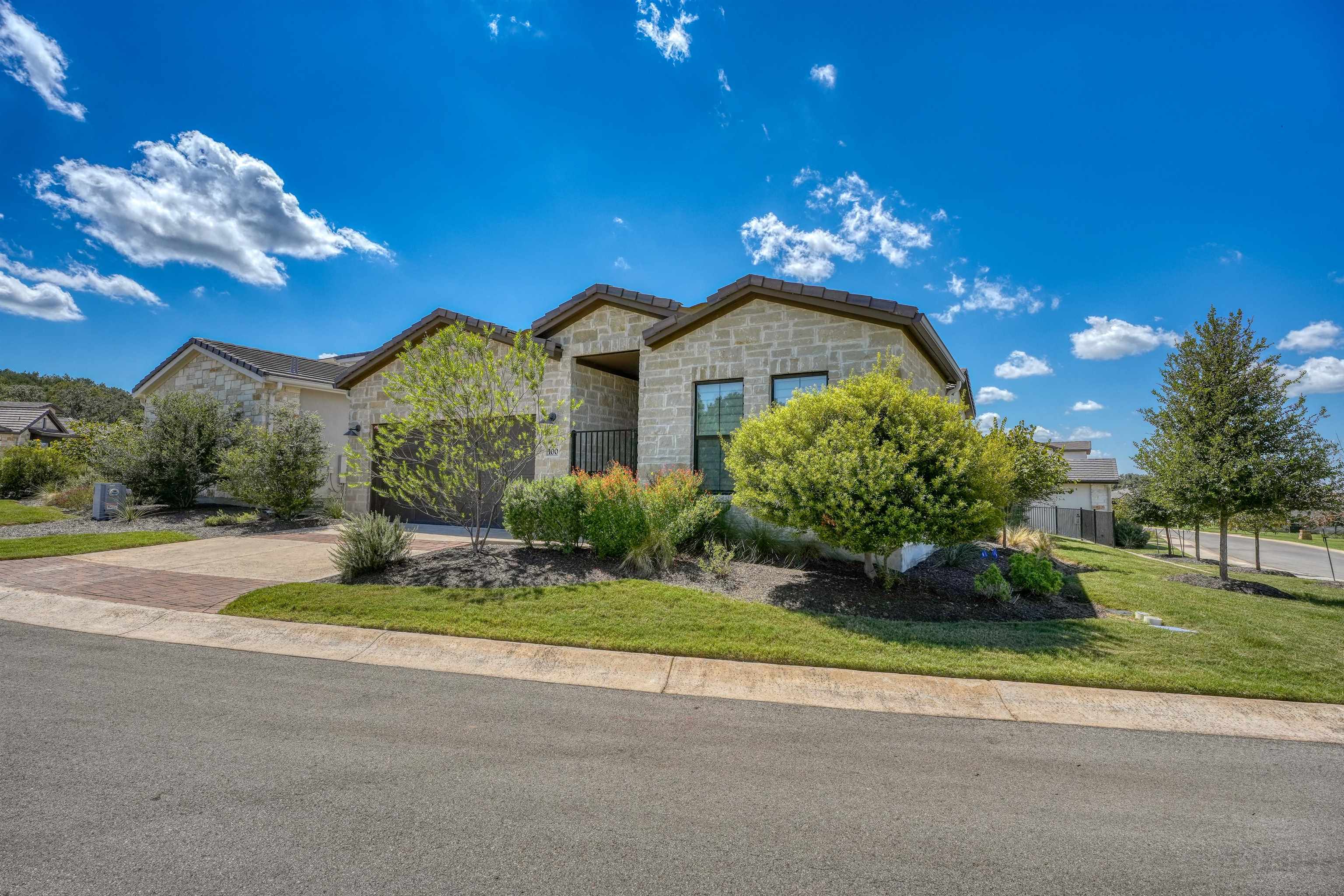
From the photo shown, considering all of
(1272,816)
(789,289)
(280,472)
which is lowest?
(1272,816)

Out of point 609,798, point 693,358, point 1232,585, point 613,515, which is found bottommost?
point 609,798

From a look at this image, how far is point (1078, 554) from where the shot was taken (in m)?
16.0

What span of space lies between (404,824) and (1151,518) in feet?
80.4

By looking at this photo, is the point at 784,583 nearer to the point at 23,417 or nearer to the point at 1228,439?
the point at 1228,439

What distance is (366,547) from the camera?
8.08 meters

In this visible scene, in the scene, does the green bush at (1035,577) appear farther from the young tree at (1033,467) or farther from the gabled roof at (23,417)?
the gabled roof at (23,417)

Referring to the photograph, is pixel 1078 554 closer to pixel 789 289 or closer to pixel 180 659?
pixel 789 289

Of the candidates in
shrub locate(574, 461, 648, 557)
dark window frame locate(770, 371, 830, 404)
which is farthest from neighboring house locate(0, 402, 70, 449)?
dark window frame locate(770, 371, 830, 404)

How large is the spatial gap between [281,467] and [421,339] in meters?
4.41

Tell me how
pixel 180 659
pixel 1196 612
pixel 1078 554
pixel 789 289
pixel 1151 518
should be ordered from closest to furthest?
pixel 180 659, pixel 1196 612, pixel 789 289, pixel 1078 554, pixel 1151 518

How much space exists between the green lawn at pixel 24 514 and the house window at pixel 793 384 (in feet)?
54.6

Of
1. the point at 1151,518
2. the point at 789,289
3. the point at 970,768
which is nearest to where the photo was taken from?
the point at 970,768

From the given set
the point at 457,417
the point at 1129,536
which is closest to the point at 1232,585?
the point at 457,417

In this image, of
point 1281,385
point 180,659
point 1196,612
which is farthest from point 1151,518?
point 180,659
